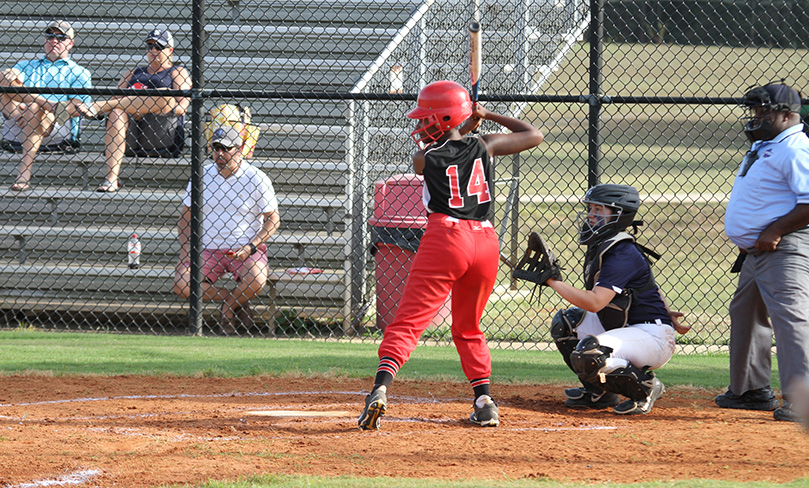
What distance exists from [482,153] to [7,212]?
6.83 m

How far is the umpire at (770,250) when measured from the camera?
505 cm

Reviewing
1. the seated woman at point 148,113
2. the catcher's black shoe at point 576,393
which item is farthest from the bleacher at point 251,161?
the catcher's black shoe at point 576,393

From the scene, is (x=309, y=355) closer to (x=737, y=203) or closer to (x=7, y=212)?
(x=737, y=203)

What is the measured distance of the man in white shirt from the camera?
27.7 feet

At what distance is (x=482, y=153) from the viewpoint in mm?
4961

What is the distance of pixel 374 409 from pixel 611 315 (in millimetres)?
1621

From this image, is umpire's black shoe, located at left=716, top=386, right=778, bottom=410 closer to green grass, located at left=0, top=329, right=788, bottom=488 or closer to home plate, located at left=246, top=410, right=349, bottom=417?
green grass, located at left=0, top=329, right=788, bottom=488

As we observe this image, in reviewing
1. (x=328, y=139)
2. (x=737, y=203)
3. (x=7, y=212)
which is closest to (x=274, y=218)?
(x=328, y=139)

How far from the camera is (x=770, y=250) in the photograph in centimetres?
515

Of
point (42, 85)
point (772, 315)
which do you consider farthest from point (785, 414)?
point (42, 85)

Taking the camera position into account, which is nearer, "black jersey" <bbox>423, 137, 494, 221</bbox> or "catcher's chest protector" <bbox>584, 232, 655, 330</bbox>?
"black jersey" <bbox>423, 137, 494, 221</bbox>

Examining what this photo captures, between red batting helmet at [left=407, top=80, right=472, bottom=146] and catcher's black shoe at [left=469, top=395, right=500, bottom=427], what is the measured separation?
1511mm

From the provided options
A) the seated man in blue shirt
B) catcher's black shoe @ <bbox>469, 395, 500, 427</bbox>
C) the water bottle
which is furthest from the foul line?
the seated man in blue shirt

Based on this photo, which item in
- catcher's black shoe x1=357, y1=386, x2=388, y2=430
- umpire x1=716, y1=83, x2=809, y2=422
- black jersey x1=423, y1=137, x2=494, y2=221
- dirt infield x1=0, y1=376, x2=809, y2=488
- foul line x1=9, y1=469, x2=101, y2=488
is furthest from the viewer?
umpire x1=716, y1=83, x2=809, y2=422
